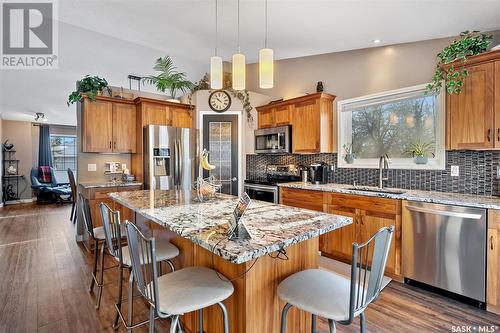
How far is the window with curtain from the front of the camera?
9591 mm

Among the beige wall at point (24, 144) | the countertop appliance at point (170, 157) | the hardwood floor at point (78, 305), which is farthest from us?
the beige wall at point (24, 144)

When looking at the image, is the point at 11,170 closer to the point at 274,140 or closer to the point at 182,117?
the point at 182,117

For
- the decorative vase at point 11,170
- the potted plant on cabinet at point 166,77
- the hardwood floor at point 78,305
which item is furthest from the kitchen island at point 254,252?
the decorative vase at point 11,170

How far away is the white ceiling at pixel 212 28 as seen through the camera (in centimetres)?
251

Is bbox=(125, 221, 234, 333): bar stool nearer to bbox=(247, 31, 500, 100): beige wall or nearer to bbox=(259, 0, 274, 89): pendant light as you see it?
bbox=(259, 0, 274, 89): pendant light

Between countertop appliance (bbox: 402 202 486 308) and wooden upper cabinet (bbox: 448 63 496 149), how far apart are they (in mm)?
705

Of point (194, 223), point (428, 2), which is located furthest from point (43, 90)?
point (428, 2)

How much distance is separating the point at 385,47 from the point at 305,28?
1.22 m

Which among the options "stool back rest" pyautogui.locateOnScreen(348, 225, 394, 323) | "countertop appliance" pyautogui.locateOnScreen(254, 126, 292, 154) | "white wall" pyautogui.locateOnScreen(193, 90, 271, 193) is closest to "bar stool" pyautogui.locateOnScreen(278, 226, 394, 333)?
"stool back rest" pyautogui.locateOnScreen(348, 225, 394, 323)

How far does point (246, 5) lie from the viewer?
2.68 m

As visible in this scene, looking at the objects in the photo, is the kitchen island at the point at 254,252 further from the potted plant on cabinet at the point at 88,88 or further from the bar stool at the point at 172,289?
the potted plant on cabinet at the point at 88,88

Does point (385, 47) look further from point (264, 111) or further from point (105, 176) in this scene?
point (105, 176)

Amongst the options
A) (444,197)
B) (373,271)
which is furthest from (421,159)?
(373,271)

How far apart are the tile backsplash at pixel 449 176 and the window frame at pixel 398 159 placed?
0.06 metres
